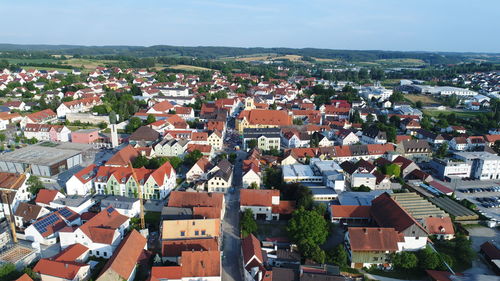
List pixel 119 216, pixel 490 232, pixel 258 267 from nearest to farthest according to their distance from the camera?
pixel 258 267
pixel 119 216
pixel 490 232

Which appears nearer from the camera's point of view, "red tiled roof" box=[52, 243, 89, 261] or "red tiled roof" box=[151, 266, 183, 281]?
"red tiled roof" box=[151, 266, 183, 281]

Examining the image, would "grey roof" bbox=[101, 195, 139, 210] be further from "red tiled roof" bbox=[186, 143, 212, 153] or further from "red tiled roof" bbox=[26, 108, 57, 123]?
"red tiled roof" bbox=[26, 108, 57, 123]

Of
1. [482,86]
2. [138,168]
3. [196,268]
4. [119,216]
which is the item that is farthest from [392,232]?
[482,86]

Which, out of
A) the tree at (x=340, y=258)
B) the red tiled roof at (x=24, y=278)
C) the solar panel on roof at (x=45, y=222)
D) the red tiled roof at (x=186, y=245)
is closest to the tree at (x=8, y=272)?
the red tiled roof at (x=24, y=278)

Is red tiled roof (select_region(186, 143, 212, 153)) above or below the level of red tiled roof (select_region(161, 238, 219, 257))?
above

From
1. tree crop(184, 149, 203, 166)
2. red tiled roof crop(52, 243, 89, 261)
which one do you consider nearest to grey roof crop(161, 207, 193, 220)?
red tiled roof crop(52, 243, 89, 261)

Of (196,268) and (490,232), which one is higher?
(196,268)

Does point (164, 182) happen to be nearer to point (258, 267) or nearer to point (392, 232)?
point (258, 267)

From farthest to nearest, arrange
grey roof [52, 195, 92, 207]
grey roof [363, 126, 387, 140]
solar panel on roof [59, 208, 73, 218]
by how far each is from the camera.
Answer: grey roof [363, 126, 387, 140], grey roof [52, 195, 92, 207], solar panel on roof [59, 208, 73, 218]
